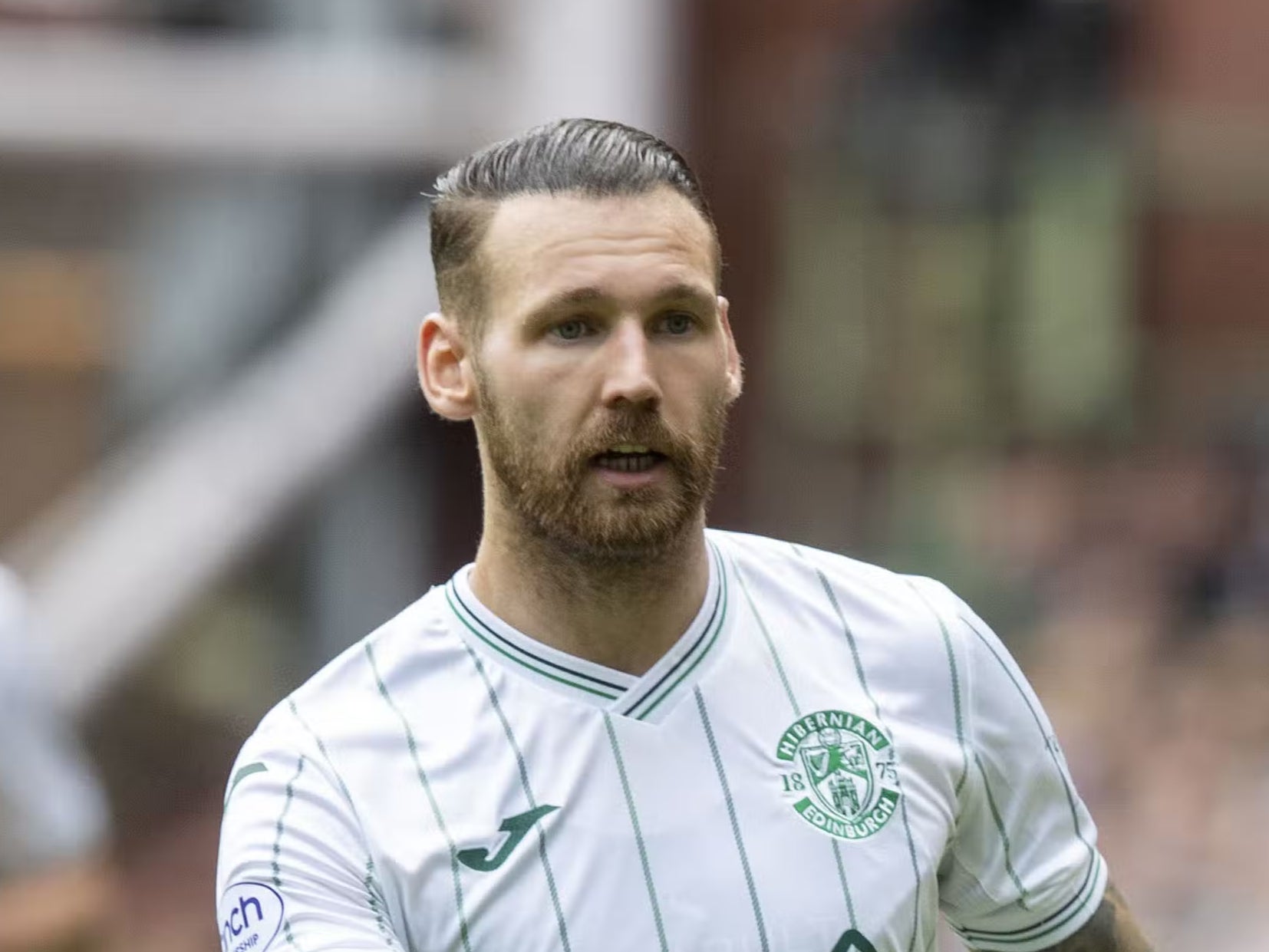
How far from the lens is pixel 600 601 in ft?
9.47

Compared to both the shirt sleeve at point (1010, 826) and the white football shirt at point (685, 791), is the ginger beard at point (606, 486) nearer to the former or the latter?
the white football shirt at point (685, 791)

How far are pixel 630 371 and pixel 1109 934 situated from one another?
94 centimetres

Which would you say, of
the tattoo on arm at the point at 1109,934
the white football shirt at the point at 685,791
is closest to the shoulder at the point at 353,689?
the white football shirt at the point at 685,791

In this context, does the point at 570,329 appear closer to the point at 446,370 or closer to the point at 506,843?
the point at 446,370

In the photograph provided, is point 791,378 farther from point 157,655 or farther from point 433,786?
point 433,786

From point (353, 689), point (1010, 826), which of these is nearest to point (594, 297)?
point (353, 689)

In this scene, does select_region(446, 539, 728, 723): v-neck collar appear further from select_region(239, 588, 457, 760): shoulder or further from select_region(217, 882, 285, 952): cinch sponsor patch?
select_region(217, 882, 285, 952): cinch sponsor patch

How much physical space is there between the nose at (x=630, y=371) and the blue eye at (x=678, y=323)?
→ 0.05 m

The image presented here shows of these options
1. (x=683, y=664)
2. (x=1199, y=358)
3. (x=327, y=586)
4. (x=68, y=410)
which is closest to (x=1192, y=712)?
(x=1199, y=358)

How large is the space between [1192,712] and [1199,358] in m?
3.39

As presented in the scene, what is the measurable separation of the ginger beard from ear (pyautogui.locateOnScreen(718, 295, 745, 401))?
0.03 meters

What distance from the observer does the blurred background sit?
1141 centimetres

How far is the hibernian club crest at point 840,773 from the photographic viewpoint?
9.11 ft

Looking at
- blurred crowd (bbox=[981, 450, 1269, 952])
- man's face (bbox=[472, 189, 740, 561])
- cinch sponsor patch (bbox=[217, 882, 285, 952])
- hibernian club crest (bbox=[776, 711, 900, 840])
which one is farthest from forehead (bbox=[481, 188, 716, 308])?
blurred crowd (bbox=[981, 450, 1269, 952])
